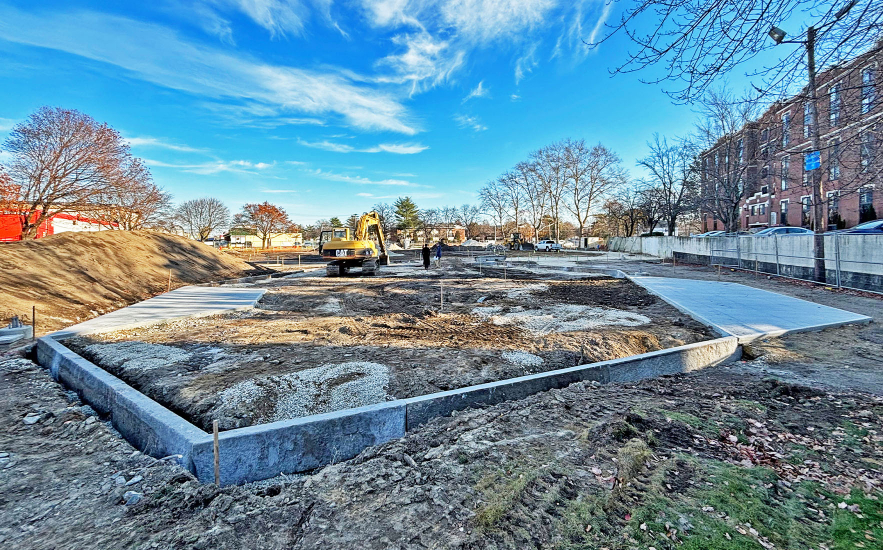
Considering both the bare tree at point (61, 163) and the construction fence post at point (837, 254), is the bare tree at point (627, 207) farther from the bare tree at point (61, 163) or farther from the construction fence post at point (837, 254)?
the bare tree at point (61, 163)

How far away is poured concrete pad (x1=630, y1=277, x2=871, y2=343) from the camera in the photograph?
623 centimetres

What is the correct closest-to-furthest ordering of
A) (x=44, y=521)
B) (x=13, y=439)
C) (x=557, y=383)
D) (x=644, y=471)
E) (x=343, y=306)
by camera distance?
(x=44, y=521) < (x=644, y=471) < (x=13, y=439) < (x=557, y=383) < (x=343, y=306)

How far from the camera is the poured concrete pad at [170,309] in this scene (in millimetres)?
6602

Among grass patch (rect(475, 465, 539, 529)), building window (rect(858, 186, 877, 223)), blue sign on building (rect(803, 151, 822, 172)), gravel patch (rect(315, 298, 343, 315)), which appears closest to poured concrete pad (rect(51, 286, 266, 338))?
gravel patch (rect(315, 298, 343, 315))

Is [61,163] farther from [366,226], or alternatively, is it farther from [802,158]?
[802,158]

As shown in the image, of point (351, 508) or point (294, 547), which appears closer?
point (294, 547)

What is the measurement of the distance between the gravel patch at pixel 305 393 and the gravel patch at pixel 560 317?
3261 mm

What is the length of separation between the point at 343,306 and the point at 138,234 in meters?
14.2

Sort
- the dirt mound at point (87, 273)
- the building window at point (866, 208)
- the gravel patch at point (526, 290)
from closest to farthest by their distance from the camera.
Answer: the dirt mound at point (87, 273), the gravel patch at point (526, 290), the building window at point (866, 208)

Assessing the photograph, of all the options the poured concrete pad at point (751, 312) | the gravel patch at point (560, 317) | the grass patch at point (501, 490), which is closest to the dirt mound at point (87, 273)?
the gravel patch at point (560, 317)

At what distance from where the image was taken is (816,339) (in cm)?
582

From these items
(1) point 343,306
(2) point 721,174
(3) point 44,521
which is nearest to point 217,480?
(3) point 44,521

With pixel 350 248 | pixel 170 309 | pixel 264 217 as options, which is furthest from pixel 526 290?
pixel 264 217

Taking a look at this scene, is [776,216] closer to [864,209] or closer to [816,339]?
[864,209]
